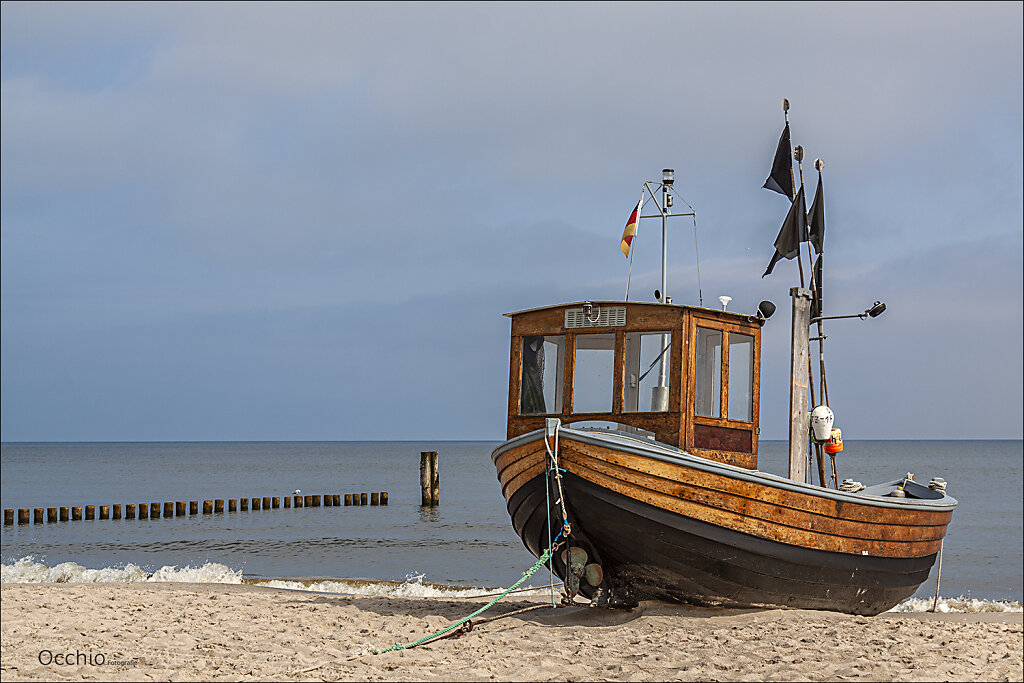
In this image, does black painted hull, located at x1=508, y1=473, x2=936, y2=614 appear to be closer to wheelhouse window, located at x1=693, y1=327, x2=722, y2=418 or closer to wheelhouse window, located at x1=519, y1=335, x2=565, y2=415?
wheelhouse window, located at x1=519, y1=335, x2=565, y2=415

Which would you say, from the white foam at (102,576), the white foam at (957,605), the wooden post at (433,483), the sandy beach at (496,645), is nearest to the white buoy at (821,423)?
the sandy beach at (496,645)

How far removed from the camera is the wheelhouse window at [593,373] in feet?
32.9

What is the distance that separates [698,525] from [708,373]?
5.39 ft

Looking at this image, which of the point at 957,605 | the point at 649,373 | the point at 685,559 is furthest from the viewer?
the point at 957,605

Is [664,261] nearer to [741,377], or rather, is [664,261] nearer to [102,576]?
[741,377]

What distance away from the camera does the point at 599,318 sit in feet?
33.2

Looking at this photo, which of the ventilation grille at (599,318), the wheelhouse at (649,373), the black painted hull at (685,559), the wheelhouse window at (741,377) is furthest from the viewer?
the wheelhouse window at (741,377)

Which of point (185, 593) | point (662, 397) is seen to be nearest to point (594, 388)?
point (662, 397)

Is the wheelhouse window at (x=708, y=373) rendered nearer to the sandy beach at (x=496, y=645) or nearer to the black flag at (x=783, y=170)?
the sandy beach at (x=496, y=645)

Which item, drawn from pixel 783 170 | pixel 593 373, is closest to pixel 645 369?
pixel 593 373

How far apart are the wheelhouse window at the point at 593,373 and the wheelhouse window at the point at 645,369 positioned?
0.63 ft

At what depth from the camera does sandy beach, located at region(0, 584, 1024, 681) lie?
8.19 metres

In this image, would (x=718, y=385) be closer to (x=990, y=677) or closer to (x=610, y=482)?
(x=610, y=482)

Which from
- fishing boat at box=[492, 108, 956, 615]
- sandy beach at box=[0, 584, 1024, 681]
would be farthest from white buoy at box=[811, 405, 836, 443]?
sandy beach at box=[0, 584, 1024, 681]
